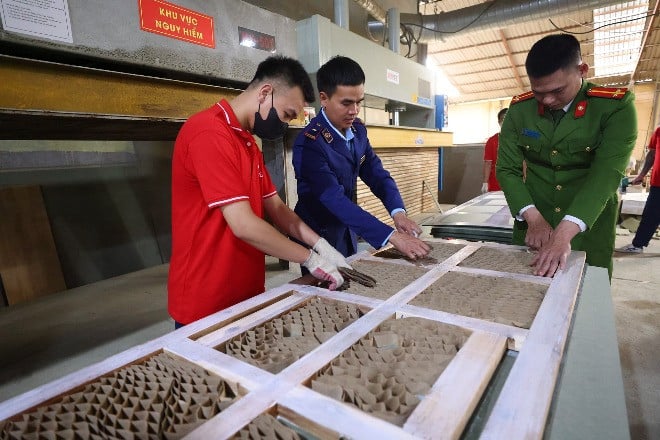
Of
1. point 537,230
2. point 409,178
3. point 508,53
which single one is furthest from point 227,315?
point 508,53

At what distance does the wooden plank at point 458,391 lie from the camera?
58cm

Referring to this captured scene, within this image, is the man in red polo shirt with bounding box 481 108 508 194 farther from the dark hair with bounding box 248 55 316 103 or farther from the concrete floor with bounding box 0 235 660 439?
the dark hair with bounding box 248 55 316 103

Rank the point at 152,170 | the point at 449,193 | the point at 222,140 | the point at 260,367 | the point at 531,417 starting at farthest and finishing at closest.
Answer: the point at 449,193, the point at 152,170, the point at 222,140, the point at 260,367, the point at 531,417

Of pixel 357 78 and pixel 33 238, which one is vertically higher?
pixel 357 78

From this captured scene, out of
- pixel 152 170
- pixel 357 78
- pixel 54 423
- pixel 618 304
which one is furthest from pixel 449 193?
pixel 54 423

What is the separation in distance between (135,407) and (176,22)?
1736 millimetres

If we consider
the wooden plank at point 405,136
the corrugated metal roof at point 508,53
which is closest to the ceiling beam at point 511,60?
the corrugated metal roof at point 508,53

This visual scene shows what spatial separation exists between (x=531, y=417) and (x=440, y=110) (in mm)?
5404

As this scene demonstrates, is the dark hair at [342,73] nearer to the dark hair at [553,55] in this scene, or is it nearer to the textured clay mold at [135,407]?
the dark hair at [553,55]

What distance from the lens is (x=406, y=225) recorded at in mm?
1924

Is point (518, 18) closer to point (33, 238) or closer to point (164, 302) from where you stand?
point (164, 302)

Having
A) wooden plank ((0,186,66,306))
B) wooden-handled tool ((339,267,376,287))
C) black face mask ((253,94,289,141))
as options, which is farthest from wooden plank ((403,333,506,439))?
wooden plank ((0,186,66,306))

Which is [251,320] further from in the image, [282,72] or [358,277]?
[282,72]

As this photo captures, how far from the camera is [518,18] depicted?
551cm
